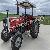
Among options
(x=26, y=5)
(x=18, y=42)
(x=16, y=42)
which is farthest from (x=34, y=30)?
(x=16, y=42)

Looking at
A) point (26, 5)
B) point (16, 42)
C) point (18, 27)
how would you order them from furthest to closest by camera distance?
point (26, 5), point (18, 27), point (16, 42)

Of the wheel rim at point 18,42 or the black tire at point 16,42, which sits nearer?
the black tire at point 16,42

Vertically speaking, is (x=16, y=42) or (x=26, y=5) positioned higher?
(x=26, y=5)

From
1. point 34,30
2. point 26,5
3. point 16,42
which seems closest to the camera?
point 16,42

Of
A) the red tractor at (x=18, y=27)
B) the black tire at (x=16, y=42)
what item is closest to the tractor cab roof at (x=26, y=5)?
the red tractor at (x=18, y=27)

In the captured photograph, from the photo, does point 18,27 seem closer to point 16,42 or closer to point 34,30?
point 16,42

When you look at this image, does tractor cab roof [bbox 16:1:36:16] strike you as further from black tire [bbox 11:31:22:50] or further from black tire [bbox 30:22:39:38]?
black tire [bbox 11:31:22:50]

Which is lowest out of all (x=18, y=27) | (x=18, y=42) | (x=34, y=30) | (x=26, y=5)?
(x=18, y=42)

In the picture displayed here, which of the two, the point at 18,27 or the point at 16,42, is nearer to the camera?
the point at 16,42

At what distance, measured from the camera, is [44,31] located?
1057 cm

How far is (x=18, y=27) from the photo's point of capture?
8164mm

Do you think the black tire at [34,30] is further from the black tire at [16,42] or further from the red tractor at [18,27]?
the black tire at [16,42]

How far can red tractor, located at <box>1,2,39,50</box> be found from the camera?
7.67m

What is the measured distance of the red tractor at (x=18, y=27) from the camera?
302 inches
